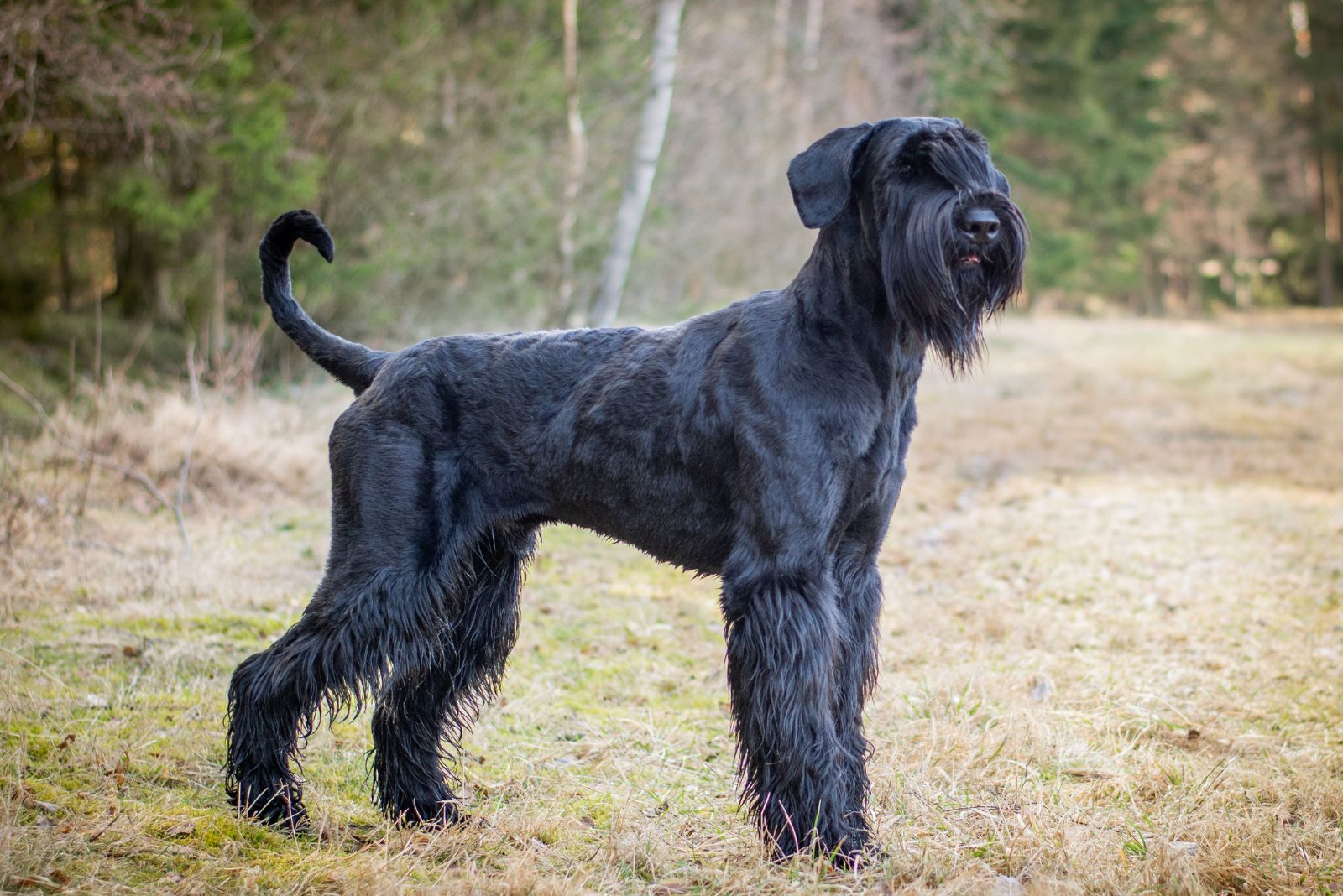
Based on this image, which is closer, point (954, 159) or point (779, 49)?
point (954, 159)

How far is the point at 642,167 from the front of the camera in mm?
10047

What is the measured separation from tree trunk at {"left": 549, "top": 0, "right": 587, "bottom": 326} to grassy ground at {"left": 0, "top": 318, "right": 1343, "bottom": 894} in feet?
9.82

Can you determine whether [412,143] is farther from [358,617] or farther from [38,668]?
[358,617]

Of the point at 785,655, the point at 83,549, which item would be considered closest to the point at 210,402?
the point at 83,549

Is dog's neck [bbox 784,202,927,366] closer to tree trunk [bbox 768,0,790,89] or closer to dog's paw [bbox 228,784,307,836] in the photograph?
dog's paw [bbox 228,784,307,836]

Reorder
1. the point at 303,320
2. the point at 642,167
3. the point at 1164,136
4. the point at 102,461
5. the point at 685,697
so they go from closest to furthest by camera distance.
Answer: the point at 303,320
the point at 685,697
the point at 102,461
the point at 642,167
the point at 1164,136

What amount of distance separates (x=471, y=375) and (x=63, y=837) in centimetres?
164

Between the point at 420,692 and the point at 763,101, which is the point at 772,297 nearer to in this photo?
the point at 420,692

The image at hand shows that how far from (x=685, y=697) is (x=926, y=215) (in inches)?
93.2

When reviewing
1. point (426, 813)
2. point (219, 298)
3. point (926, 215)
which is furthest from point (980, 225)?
point (219, 298)

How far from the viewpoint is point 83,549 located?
5.43 m

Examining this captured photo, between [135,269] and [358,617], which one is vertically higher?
[135,269]

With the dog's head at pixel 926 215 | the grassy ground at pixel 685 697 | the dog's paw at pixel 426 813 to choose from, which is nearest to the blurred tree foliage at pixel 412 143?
the grassy ground at pixel 685 697

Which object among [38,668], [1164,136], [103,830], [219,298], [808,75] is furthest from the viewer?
[1164,136]
